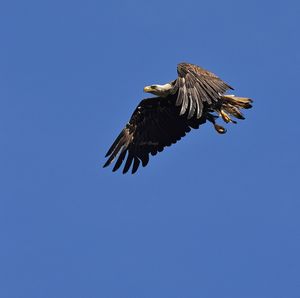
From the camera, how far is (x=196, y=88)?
69.7 feet

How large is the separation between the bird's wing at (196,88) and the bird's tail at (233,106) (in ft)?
2.81

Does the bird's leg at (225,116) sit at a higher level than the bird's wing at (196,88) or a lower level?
higher

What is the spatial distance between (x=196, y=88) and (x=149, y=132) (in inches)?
114

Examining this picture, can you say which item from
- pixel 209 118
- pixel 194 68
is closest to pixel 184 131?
pixel 209 118

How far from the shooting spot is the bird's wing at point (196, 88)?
21.0m

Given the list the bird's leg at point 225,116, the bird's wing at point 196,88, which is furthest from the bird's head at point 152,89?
the bird's leg at point 225,116

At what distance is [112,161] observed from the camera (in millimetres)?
23844

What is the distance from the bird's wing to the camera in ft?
69.0

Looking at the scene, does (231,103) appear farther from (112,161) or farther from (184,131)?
(112,161)

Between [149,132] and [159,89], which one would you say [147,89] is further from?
[149,132]

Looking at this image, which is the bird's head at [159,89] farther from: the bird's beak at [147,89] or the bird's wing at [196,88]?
the bird's wing at [196,88]

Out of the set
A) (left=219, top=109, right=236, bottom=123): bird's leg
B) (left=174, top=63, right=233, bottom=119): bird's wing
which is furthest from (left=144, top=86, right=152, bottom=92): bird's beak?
(left=219, top=109, right=236, bottom=123): bird's leg

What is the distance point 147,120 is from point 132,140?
503 mm

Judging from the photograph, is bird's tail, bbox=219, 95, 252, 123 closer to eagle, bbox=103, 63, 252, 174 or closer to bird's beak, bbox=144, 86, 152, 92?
eagle, bbox=103, 63, 252, 174
